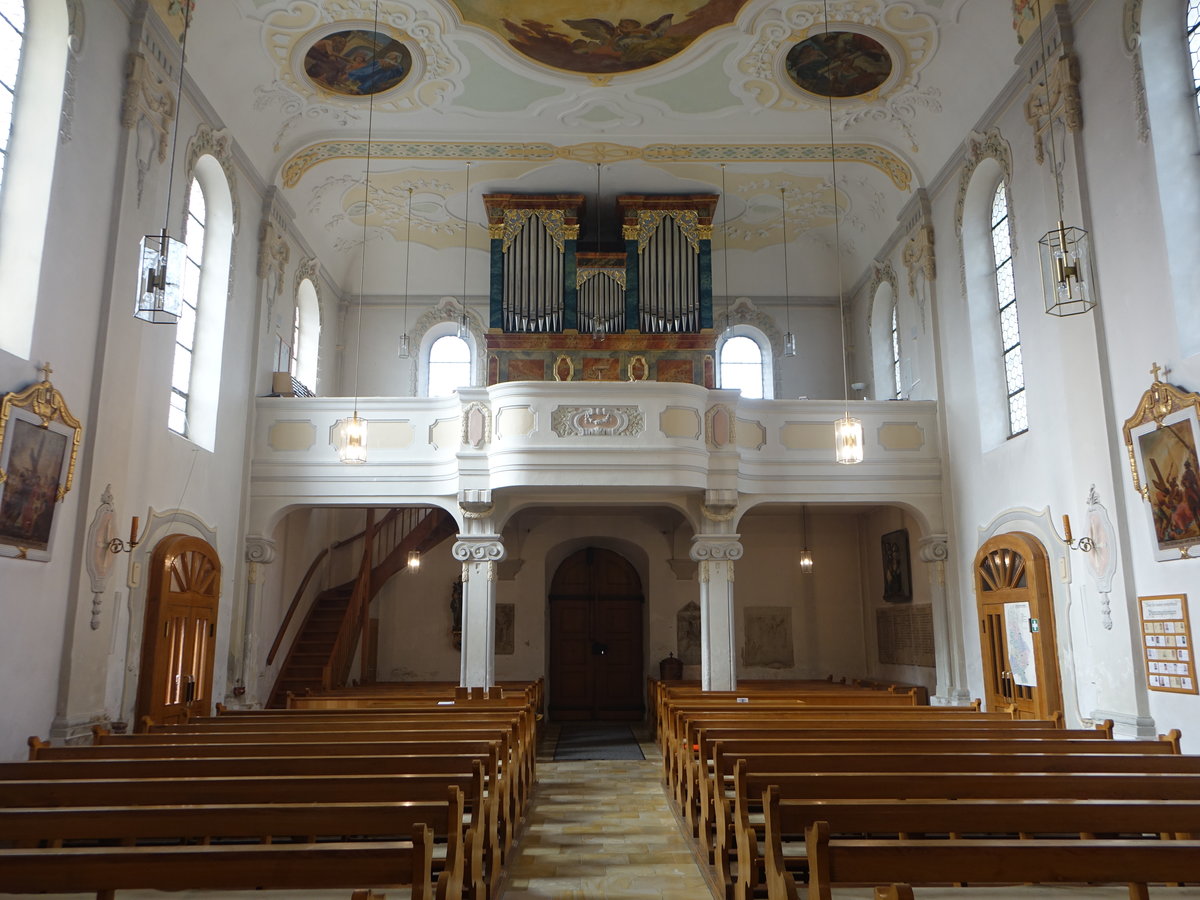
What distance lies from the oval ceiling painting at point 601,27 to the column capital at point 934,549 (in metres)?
7.67

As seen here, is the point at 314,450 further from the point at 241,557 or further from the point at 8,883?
the point at 8,883

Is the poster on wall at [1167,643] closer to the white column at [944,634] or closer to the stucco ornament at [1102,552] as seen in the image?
the stucco ornament at [1102,552]

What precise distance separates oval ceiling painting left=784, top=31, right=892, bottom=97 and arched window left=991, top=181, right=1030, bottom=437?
2283 mm

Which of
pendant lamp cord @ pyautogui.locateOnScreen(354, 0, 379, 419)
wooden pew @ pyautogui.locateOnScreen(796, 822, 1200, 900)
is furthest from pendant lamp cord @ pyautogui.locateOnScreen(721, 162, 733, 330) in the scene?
wooden pew @ pyautogui.locateOnScreen(796, 822, 1200, 900)

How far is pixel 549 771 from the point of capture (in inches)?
472

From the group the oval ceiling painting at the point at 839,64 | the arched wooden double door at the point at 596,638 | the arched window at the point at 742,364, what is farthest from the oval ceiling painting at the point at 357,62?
the arched wooden double door at the point at 596,638

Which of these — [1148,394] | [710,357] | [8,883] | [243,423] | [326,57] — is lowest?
[8,883]

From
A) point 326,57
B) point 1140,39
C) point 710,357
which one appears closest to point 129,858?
point 1140,39

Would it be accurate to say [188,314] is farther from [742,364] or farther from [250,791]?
[742,364]

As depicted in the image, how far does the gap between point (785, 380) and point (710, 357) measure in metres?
3.72

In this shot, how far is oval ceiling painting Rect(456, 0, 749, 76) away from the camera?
1150cm

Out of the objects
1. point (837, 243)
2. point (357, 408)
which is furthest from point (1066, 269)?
point (357, 408)

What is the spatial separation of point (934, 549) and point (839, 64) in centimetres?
690

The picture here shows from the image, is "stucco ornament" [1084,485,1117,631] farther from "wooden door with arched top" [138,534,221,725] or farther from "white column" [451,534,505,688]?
"wooden door with arched top" [138,534,221,725]
